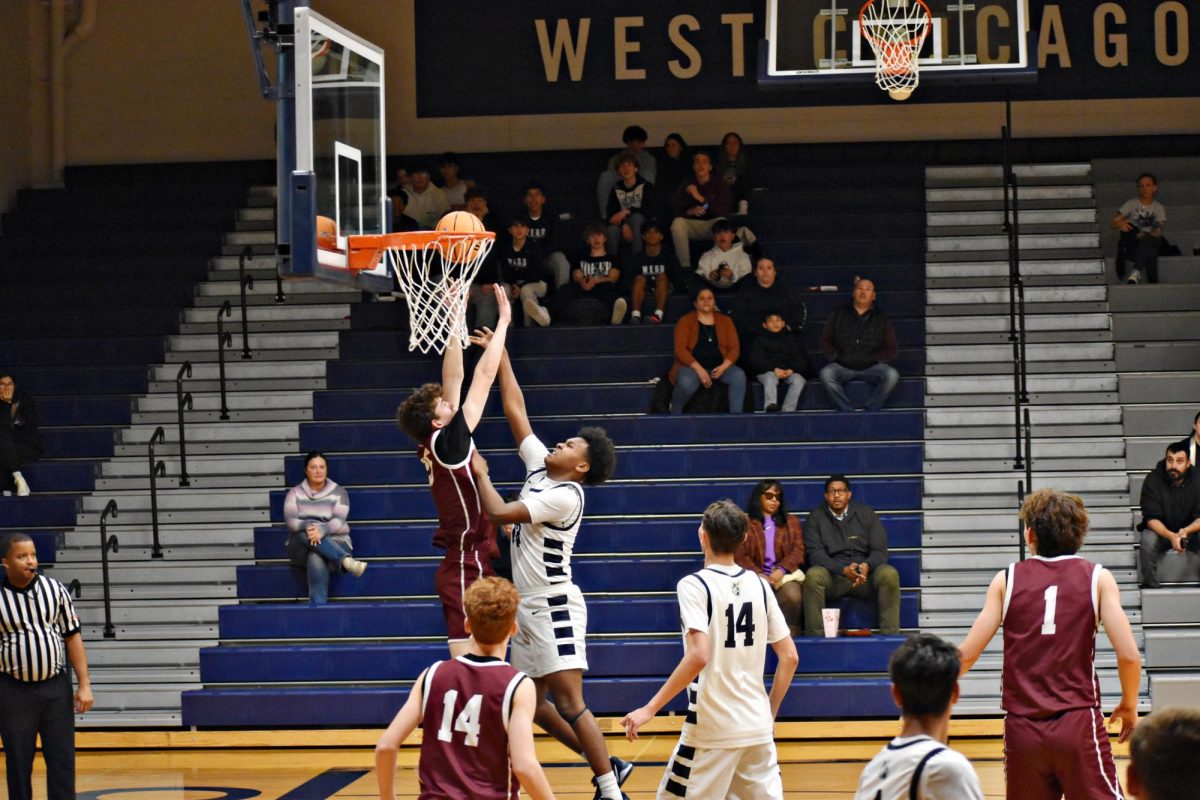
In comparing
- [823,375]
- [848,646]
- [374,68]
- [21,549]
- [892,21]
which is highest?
[892,21]

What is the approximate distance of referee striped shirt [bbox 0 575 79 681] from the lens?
25.3 ft

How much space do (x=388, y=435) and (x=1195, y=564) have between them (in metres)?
6.50

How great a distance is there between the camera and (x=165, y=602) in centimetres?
1291

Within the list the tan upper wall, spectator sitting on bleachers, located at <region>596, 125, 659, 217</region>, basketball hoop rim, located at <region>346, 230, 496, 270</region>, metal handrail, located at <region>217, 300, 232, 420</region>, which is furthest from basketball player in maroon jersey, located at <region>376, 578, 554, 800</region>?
the tan upper wall

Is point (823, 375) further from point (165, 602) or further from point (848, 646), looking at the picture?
point (165, 602)

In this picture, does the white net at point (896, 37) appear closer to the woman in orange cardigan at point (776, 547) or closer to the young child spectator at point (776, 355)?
the young child spectator at point (776, 355)

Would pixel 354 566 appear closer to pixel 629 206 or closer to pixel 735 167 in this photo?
pixel 629 206

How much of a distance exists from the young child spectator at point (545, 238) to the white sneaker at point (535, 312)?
42 centimetres

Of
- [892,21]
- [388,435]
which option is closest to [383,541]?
[388,435]

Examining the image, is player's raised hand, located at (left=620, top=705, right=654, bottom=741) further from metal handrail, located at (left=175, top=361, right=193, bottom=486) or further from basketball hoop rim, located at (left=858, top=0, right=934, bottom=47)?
metal handrail, located at (left=175, top=361, right=193, bottom=486)

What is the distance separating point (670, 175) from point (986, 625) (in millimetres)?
10465

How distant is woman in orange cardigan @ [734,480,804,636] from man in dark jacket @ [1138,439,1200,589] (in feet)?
8.38

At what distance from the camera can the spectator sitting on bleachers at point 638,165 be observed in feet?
51.1

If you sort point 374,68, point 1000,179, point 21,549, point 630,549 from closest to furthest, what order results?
point 21,549 < point 374,68 < point 630,549 < point 1000,179
